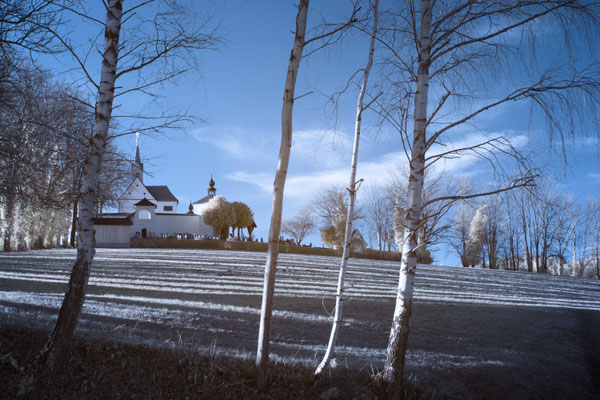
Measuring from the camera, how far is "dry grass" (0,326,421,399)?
13.2 feet

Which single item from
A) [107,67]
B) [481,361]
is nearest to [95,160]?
[107,67]

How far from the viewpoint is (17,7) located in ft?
20.6

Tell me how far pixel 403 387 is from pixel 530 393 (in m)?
2.39

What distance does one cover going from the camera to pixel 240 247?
112 feet

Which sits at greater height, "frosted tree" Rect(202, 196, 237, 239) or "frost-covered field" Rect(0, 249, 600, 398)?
"frosted tree" Rect(202, 196, 237, 239)

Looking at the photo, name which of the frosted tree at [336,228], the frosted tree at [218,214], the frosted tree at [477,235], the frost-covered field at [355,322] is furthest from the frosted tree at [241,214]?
the frost-covered field at [355,322]

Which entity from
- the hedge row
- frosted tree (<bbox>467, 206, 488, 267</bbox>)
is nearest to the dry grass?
the hedge row

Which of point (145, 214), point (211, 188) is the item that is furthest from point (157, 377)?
point (211, 188)

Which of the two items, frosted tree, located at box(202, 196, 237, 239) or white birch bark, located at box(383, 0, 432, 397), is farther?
frosted tree, located at box(202, 196, 237, 239)

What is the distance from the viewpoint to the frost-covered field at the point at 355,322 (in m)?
5.66

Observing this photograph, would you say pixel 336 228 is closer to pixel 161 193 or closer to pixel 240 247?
pixel 240 247

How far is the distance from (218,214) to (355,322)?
35637mm

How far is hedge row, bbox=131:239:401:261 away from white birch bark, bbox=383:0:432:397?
2859cm

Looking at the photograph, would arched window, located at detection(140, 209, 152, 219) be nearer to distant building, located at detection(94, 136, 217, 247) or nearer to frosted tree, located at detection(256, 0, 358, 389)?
distant building, located at detection(94, 136, 217, 247)
